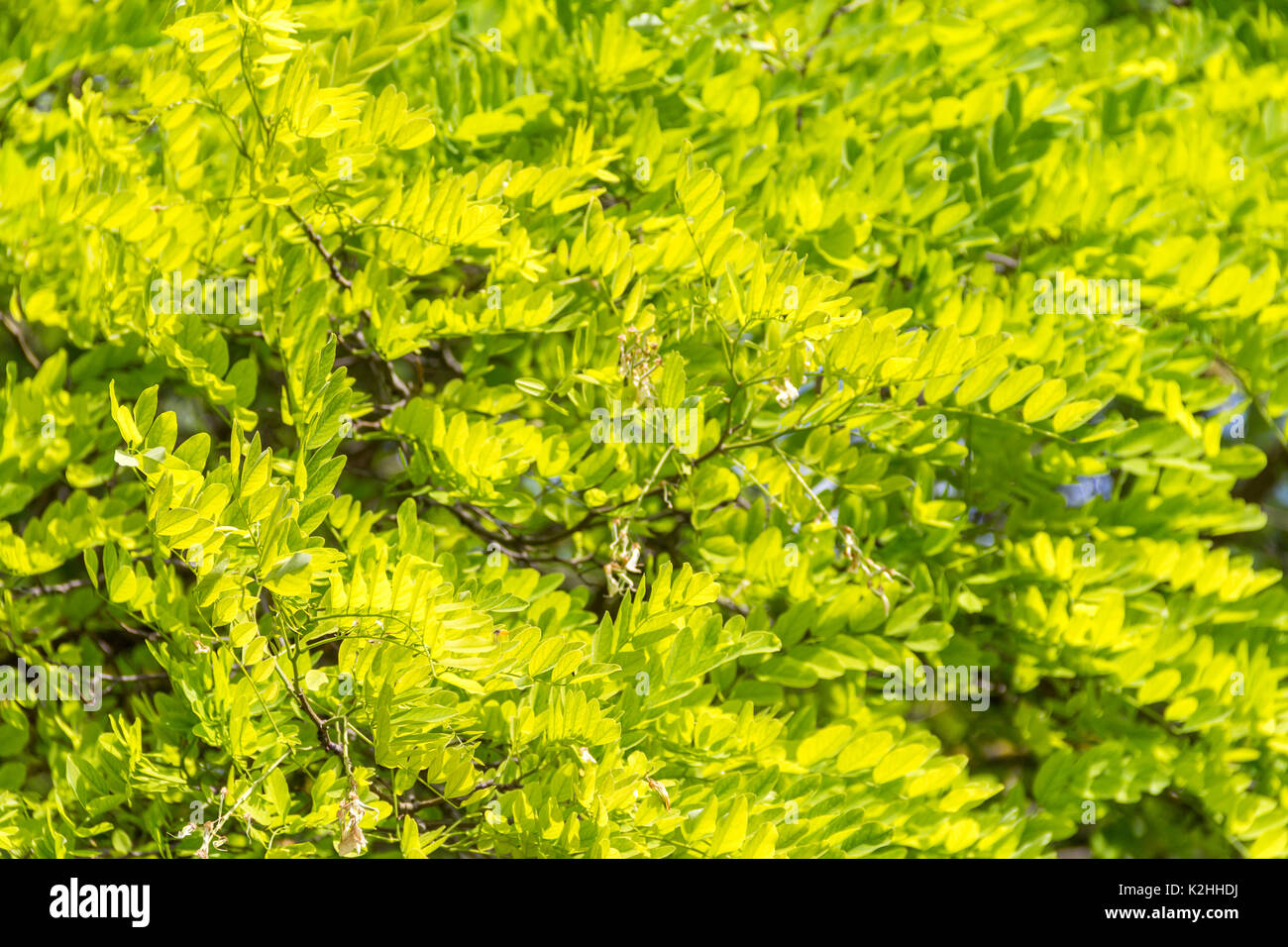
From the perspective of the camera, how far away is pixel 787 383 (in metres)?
1.37

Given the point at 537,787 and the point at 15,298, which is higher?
the point at 15,298

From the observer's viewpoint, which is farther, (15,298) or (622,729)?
(15,298)

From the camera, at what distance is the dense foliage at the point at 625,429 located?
1.26m

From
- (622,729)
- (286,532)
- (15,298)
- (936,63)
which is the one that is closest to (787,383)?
(622,729)

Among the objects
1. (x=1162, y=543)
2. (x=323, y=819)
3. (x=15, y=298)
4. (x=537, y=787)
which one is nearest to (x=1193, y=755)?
(x=1162, y=543)

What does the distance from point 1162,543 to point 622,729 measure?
1.18 meters

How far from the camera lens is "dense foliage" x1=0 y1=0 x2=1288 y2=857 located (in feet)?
4.15

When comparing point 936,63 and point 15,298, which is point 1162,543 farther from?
point 15,298

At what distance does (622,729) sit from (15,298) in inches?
48.4

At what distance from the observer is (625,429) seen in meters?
1.52

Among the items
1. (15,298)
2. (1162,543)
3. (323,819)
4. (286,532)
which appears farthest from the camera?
(1162,543)
